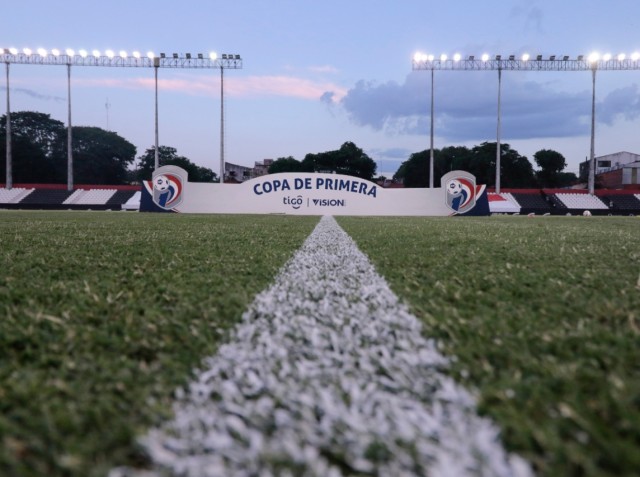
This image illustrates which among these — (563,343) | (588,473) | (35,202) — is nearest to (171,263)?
(563,343)

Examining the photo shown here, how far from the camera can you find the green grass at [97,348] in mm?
809

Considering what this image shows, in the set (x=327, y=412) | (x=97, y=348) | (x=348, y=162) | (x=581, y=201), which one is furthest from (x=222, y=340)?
(x=348, y=162)

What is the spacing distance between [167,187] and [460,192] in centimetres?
1188

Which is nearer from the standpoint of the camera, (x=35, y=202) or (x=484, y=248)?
(x=484, y=248)

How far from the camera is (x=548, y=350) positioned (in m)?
1.27

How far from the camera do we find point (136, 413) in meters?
0.92

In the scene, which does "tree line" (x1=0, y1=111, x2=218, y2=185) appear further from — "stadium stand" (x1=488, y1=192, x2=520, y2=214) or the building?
the building

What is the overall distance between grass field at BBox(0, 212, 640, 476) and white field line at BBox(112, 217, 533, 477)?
0.16 feet

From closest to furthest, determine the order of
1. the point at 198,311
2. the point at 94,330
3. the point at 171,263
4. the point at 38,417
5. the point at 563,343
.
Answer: the point at 38,417 → the point at 563,343 → the point at 94,330 → the point at 198,311 → the point at 171,263

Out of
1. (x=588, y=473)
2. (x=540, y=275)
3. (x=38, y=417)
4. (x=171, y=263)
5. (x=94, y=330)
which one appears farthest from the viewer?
(x=171, y=263)

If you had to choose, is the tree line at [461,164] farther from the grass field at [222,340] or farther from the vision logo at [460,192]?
the grass field at [222,340]

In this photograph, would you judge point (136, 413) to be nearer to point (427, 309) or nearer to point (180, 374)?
point (180, 374)

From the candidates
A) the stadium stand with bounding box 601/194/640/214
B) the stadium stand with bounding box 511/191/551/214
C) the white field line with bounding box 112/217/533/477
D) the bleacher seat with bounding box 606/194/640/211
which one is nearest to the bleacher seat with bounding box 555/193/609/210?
the stadium stand with bounding box 601/194/640/214

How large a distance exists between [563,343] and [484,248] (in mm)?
3156
